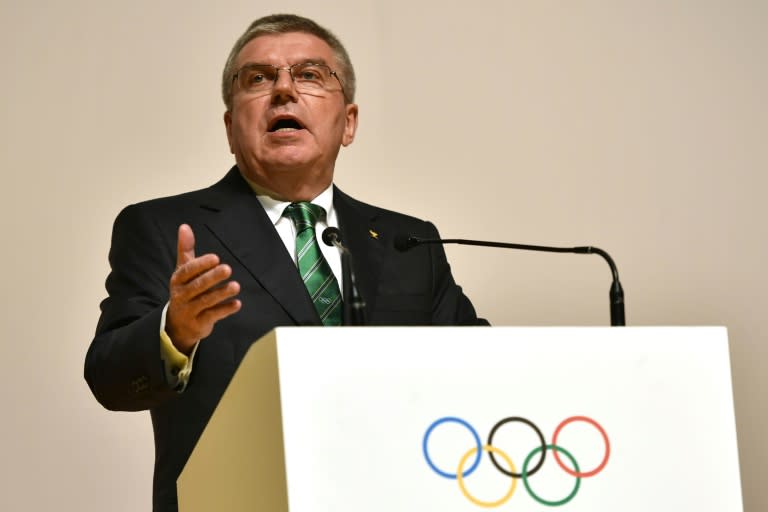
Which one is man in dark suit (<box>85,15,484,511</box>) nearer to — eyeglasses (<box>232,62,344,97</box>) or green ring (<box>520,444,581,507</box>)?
eyeglasses (<box>232,62,344,97</box>)

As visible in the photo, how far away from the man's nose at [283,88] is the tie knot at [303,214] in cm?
25

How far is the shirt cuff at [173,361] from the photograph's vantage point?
1.48m

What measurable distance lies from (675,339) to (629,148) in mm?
2004

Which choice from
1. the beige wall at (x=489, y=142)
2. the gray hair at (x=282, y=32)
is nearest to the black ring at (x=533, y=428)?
the gray hair at (x=282, y=32)

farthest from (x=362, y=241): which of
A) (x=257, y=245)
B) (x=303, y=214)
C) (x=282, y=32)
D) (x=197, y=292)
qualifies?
(x=197, y=292)

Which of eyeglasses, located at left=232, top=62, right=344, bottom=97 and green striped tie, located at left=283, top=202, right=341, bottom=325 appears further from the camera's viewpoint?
eyeglasses, located at left=232, top=62, right=344, bottom=97

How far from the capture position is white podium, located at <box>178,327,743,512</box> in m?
1.03

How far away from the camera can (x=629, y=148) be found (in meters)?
3.15

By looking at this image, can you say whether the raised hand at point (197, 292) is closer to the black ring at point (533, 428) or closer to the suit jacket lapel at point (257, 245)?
the black ring at point (533, 428)

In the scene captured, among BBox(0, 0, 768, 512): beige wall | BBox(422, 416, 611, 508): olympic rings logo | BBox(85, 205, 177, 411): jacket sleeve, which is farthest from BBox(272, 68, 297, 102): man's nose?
BBox(422, 416, 611, 508): olympic rings logo

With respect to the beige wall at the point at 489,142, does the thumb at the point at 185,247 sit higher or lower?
lower

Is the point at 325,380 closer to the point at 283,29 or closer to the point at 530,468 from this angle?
the point at 530,468

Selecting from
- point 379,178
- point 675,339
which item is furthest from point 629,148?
point 675,339

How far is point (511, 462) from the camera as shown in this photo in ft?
3.60
